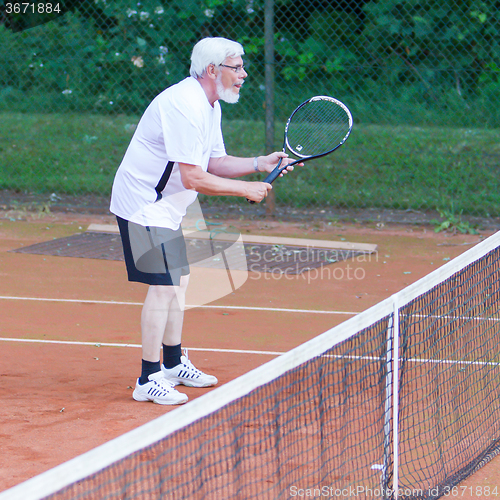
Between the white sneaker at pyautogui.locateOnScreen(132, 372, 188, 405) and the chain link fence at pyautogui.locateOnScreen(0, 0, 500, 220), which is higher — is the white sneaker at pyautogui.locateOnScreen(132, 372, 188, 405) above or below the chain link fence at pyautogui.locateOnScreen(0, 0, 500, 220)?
below

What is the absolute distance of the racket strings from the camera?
4733 mm

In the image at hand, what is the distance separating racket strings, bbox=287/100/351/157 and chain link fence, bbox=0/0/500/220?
4114 millimetres

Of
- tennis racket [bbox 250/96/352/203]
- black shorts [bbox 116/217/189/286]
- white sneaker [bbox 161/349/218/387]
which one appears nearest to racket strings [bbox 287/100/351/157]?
tennis racket [bbox 250/96/352/203]

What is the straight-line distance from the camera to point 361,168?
10258 mm

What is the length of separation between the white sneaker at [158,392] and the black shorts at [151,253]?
0.47 m

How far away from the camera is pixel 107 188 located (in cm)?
968

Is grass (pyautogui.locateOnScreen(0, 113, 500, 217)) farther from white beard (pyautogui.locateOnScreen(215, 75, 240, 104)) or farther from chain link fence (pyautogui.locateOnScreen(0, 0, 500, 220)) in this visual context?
white beard (pyautogui.locateOnScreen(215, 75, 240, 104))

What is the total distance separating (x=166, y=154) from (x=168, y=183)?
0.49 ft

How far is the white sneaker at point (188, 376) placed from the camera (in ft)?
12.7

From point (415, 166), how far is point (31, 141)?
18.3 ft

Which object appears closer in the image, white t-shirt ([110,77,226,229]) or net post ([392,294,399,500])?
net post ([392,294,399,500])

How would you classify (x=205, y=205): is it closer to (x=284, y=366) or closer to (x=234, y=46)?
(x=234, y=46)

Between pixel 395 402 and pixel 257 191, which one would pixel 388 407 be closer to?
pixel 395 402

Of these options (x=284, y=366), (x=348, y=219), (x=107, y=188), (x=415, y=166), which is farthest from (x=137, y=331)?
(x=415, y=166)
